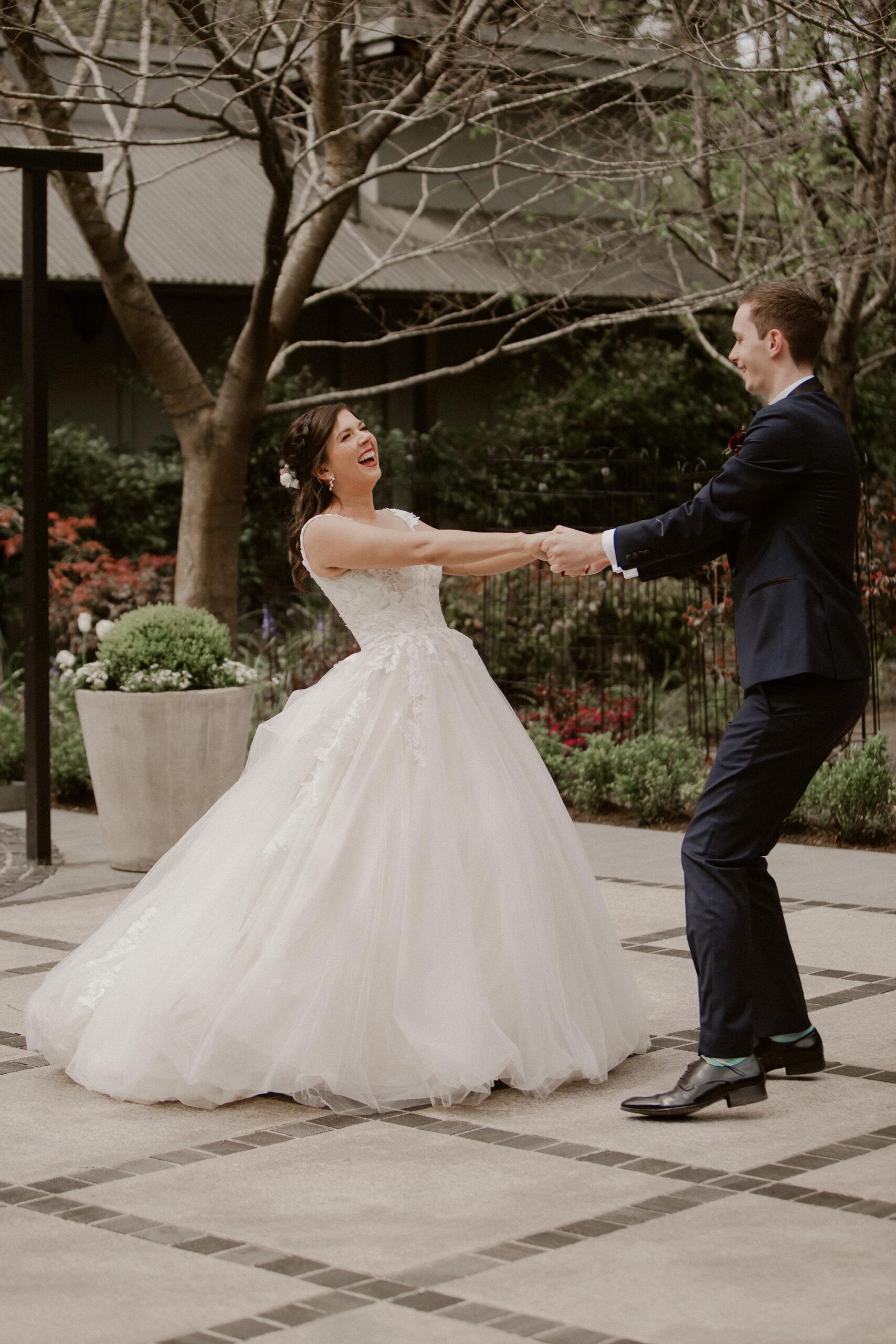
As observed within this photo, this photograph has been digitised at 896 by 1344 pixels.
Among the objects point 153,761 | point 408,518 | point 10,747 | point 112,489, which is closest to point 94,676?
point 153,761

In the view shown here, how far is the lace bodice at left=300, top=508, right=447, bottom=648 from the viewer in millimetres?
5301

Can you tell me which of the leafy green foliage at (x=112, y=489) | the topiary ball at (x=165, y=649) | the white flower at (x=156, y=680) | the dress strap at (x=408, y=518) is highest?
the leafy green foliage at (x=112, y=489)

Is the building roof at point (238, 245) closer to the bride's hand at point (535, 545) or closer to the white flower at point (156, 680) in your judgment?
the white flower at point (156, 680)

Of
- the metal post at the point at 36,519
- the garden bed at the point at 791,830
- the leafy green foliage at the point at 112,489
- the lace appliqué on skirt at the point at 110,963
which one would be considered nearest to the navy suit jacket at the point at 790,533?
the lace appliqué on skirt at the point at 110,963

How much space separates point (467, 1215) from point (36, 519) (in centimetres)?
571

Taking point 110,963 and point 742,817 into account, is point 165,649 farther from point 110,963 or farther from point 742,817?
point 742,817

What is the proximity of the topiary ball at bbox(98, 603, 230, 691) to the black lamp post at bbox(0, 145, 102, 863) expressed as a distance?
356mm

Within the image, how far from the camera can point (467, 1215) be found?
3750mm

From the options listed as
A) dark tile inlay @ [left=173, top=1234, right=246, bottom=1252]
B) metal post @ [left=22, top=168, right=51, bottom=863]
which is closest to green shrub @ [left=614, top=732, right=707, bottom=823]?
metal post @ [left=22, top=168, right=51, bottom=863]

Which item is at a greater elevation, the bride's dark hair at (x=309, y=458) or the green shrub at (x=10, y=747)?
the bride's dark hair at (x=309, y=458)

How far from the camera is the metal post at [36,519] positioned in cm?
861

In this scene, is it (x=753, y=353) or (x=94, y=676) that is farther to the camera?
(x=94, y=676)

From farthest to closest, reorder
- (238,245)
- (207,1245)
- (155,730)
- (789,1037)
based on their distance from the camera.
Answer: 1. (238,245)
2. (155,730)
3. (789,1037)
4. (207,1245)

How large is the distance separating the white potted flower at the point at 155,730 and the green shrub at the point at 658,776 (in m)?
2.44
